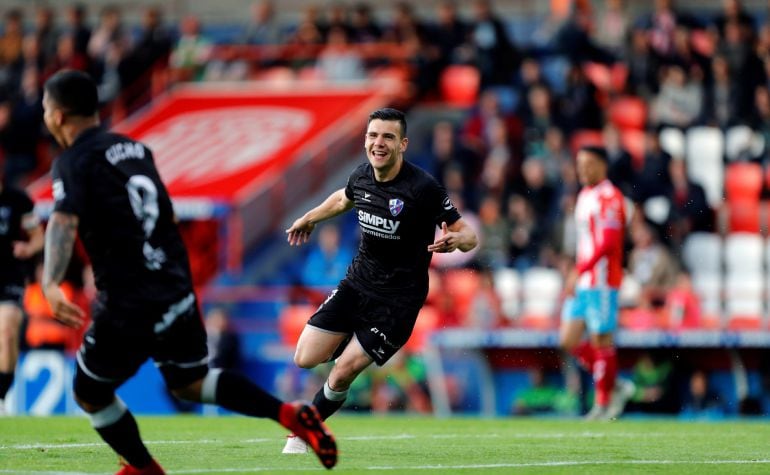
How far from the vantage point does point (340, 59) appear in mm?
24844

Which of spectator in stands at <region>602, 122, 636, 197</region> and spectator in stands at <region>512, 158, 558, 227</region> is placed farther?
spectator in stands at <region>512, 158, 558, 227</region>

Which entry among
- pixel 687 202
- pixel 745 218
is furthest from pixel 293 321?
pixel 745 218

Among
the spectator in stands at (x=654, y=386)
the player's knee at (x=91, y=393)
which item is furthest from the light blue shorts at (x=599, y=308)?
the player's knee at (x=91, y=393)

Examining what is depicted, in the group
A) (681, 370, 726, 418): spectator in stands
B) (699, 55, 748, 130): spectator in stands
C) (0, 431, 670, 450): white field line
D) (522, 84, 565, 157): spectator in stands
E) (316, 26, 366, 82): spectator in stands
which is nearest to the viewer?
(0, 431, 670, 450): white field line

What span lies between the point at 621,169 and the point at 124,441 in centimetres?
1345

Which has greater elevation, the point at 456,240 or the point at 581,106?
the point at 456,240

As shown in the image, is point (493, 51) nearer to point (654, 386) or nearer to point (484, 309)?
point (484, 309)

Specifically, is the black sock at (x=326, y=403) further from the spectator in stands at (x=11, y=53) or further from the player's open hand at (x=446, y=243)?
the spectator in stands at (x=11, y=53)

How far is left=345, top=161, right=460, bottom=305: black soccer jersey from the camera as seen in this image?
969 cm

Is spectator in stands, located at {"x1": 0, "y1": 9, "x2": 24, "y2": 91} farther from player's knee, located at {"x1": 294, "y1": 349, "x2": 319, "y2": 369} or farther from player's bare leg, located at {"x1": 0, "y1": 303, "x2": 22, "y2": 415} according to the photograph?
player's knee, located at {"x1": 294, "y1": 349, "x2": 319, "y2": 369}

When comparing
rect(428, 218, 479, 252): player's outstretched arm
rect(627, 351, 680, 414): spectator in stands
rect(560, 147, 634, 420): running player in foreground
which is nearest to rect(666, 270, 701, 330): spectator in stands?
rect(627, 351, 680, 414): spectator in stands

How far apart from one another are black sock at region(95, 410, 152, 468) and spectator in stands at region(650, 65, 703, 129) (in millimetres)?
15203

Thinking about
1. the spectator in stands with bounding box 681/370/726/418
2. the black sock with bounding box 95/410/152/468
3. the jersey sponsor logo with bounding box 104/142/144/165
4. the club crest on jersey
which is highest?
the jersey sponsor logo with bounding box 104/142/144/165

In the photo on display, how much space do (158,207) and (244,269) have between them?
615 inches
